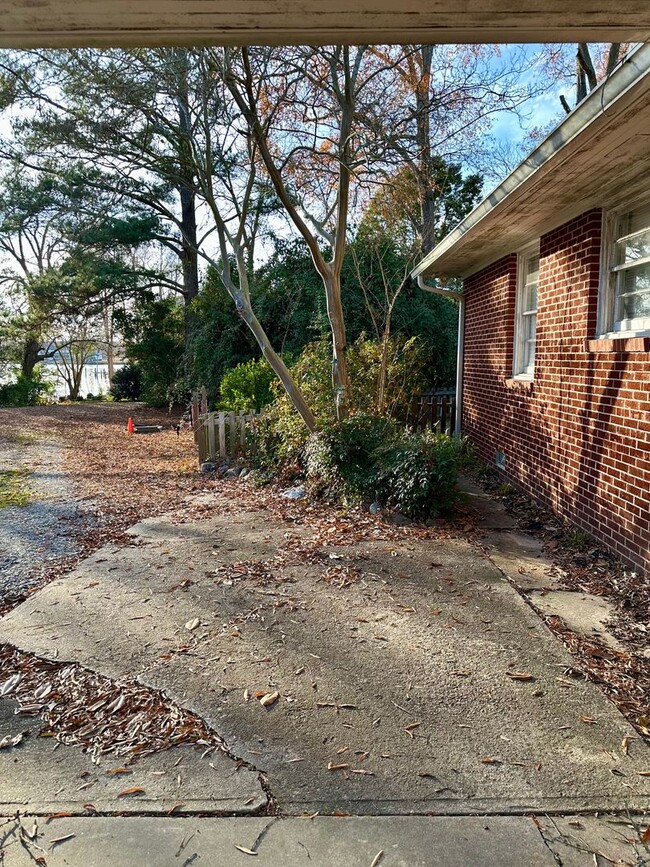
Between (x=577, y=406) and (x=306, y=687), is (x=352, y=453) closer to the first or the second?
(x=577, y=406)

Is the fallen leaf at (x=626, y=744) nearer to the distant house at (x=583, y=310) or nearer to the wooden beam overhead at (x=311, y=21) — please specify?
the distant house at (x=583, y=310)

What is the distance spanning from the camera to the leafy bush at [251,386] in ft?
38.2

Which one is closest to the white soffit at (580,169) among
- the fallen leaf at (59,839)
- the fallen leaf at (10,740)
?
the fallen leaf at (59,839)

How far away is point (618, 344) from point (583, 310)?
34.7 inches

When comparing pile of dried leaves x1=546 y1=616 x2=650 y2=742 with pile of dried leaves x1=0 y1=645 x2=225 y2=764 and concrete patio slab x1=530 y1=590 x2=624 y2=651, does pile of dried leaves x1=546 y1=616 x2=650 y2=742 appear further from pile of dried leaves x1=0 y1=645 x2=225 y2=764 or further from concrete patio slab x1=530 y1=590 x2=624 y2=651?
pile of dried leaves x1=0 y1=645 x2=225 y2=764

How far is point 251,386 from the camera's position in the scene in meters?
11.8

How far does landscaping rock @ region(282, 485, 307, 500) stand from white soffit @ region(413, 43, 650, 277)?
3.65 meters

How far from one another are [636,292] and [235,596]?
405cm

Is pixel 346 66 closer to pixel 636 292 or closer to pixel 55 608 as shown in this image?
pixel 636 292

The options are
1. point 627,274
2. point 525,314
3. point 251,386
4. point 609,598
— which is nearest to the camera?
point 609,598

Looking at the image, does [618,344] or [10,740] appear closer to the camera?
[10,740]

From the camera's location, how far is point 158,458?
38.2 feet

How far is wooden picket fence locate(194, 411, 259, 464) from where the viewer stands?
9.91m

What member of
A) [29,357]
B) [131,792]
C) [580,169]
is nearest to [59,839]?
[131,792]
